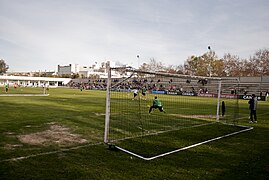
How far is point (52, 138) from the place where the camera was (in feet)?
28.7

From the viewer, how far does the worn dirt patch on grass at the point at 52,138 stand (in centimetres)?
813

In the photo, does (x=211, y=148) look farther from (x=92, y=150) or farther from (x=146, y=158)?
(x=92, y=150)

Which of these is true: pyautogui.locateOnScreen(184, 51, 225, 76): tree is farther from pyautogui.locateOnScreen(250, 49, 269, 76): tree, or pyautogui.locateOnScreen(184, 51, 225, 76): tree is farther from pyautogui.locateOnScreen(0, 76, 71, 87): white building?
pyautogui.locateOnScreen(0, 76, 71, 87): white building

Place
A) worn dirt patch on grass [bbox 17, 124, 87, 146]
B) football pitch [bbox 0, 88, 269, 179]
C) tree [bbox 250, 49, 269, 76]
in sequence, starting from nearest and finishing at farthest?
football pitch [bbox 0, 88, 269, 179], worn dirt patch on grass [bbox 17, 124, 87, 146], tree [bbox 250, 49, 269, 76]

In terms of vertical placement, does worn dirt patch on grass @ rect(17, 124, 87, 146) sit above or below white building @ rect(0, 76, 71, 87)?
below

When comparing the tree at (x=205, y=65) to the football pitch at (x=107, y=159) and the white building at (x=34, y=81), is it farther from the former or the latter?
the football pitch at (x=107, y=159)

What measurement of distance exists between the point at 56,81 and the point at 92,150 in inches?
4206

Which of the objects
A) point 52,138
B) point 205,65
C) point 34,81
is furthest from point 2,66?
point 52,138

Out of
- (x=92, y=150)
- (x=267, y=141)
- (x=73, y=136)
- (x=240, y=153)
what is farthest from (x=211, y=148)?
(x=73, y=136)

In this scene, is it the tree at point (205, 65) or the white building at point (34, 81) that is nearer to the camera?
the tree at point (205, 65)

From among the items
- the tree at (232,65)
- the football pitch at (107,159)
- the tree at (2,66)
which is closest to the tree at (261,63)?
the tree at (232,65)

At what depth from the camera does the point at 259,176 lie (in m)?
5.57

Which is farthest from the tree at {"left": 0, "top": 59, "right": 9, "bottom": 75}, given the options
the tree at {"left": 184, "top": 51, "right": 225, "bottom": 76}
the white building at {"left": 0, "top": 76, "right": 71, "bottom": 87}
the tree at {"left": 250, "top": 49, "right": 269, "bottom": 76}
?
the tree at {"left": 250, "top": 49, "right": 269, "bottom": 76}

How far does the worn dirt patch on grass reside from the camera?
813 centimetres
